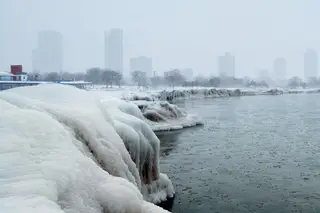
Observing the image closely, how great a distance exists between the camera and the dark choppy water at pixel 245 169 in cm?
1254

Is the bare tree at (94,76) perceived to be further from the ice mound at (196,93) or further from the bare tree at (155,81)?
the ice mound at (196,93)

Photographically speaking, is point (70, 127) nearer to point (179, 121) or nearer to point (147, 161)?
point (147, 161)

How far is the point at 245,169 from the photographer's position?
1698 cm

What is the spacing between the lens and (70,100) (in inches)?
344

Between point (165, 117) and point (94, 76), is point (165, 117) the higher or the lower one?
the lower one

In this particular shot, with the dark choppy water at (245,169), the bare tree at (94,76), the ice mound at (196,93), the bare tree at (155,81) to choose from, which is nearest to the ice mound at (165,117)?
the dark choppy water at (245,169)

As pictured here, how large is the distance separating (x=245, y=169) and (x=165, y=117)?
20.1 metres

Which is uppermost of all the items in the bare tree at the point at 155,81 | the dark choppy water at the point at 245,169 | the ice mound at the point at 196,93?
the bare tree at the point at 155,81

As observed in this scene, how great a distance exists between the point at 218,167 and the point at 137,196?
13.2m

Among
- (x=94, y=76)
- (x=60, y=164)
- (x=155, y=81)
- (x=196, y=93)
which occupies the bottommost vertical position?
(x=196, y=93)

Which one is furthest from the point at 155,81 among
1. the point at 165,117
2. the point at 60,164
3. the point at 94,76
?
the point at 60,164

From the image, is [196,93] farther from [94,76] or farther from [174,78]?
[174,78]

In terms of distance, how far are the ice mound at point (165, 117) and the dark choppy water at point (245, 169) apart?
11.6 ft

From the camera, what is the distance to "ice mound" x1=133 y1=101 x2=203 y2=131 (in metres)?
33.3
